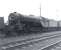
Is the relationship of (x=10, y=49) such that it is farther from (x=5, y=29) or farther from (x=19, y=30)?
(x=19, y=30)

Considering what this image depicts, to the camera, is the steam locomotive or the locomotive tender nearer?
the steam locomotive

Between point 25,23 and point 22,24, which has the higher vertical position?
point 25,23

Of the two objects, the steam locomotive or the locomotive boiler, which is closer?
the steam locomotive

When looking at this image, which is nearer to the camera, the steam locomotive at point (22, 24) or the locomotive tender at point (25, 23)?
the steam locomotive at point (22, 24)

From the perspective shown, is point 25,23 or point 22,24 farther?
point 25,23

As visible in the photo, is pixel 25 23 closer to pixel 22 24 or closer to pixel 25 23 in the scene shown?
pixel 25 23

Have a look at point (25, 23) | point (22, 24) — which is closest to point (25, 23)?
point (25, 23)

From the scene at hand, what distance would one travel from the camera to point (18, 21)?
1964 centimetres

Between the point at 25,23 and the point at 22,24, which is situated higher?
the point at 25,23

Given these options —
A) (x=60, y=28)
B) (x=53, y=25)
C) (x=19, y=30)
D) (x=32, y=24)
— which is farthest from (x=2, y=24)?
(x=60, y=28)

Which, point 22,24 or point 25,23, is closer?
point 22,24

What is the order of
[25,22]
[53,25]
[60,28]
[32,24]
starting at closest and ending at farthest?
1. [25,22]
2. [32,24]
3. [53,25]
4. [60,28]

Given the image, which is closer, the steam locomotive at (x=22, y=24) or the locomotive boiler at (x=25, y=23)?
the steam locomotive at (x=22, y=24)

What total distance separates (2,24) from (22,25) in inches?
167
